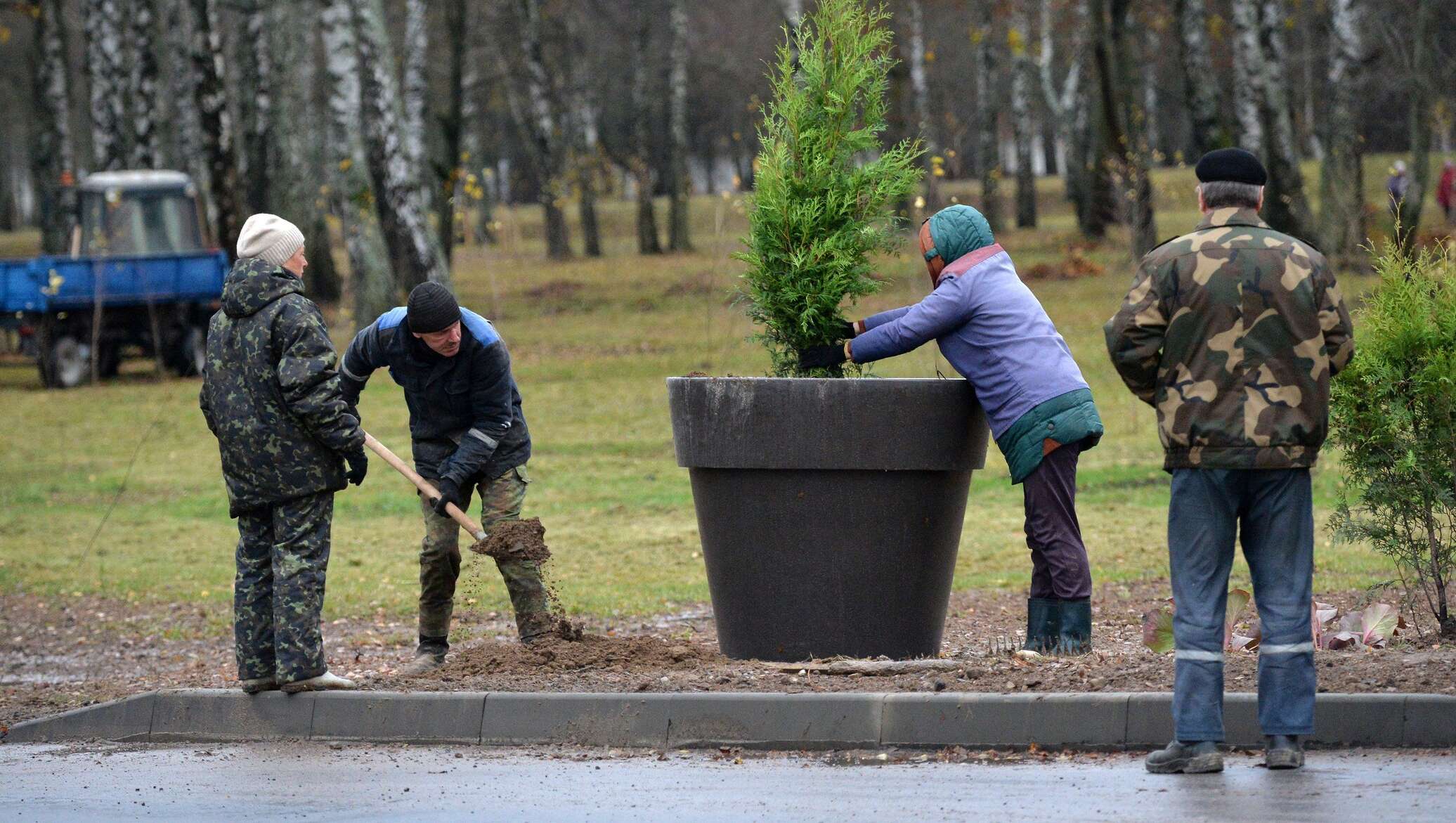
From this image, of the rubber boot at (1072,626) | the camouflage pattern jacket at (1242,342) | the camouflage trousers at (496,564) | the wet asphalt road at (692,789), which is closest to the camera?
the wet asphalt road at (692,789)

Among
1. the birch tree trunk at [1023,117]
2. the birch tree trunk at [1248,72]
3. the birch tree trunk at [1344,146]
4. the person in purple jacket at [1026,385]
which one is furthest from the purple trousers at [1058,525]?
the birch tree trunk at [1023,117]

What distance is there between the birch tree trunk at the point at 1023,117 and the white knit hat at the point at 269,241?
30427 millimetres

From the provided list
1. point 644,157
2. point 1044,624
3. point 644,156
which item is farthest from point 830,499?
point 644,156

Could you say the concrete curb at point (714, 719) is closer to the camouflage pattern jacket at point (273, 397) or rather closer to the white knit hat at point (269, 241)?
the camouflage pattern jacket at point (273, 397)

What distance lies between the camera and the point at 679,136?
41.4 meters

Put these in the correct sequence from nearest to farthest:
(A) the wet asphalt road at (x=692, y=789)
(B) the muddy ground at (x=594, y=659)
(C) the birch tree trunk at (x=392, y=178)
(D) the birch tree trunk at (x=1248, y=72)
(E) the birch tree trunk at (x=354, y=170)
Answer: (A) the wet asphalt road at (x=692, y=789), (B) the muddy ground at (x=594, y=659), (E) the birch tree trunk at (x=354, y=170), (C) the birch tree trunk at (x=392, y=178), (D) the birch tree trunk at (x=1248, y=72)

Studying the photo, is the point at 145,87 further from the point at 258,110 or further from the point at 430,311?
the point at 430,311

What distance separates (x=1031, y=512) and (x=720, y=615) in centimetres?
133

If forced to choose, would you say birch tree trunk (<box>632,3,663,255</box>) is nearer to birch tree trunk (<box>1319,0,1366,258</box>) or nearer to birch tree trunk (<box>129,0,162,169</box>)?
birch tree trunk (<box>129,0,162,169</box>)

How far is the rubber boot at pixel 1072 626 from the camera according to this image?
23.0 ft

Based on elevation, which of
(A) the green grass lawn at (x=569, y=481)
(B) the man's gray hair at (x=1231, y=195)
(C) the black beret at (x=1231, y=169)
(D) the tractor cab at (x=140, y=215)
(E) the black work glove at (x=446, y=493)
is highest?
(D) the tractor cab at (x=140, y=215)

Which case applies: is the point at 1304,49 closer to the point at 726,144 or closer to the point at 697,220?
the point at 697,220

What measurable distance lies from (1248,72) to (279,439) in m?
22.5

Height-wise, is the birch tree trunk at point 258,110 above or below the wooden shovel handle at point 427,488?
above
